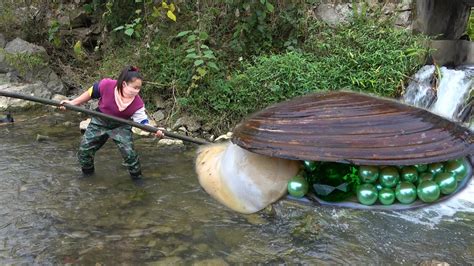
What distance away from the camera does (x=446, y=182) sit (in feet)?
12.2

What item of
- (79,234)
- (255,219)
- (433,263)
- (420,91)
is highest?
(420,91)

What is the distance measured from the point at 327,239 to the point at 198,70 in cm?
381

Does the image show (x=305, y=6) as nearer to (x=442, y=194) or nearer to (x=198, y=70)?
(x=198, y=70)

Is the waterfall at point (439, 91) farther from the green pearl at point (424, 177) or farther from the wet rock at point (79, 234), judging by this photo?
the wet rock at point (79, 234)

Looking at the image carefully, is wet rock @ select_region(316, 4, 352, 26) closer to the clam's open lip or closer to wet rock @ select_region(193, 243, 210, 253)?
the clam's open lip

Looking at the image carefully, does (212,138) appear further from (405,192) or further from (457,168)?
(457,168)

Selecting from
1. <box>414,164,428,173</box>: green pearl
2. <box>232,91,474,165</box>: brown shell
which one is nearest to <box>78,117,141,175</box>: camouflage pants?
<box>232,91,474,165</box>: brown shell

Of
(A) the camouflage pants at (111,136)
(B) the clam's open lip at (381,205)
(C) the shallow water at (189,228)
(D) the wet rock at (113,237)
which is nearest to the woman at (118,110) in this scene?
(A) the camouflage pants at (111,136)

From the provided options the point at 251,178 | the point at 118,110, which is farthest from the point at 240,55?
the point at 251,178

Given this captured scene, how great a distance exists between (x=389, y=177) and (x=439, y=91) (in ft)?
10.8

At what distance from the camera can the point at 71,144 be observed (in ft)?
20.5

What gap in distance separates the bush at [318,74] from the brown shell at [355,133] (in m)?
2.48


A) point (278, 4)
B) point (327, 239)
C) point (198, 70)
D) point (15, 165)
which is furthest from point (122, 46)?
point (327, 239)

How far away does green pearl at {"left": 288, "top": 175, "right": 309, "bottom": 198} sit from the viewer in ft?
12.7
